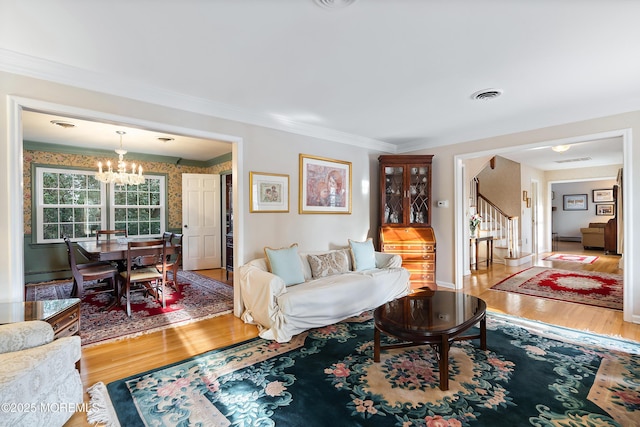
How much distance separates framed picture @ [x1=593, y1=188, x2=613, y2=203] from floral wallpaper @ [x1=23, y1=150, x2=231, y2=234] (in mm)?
12337

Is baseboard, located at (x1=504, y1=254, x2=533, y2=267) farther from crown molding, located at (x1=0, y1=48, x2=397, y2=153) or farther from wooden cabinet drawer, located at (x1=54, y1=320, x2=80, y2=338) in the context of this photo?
wooden cabinet drawer, located at (x1=54, y1=320, x2=80, y2=338)

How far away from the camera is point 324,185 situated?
4.50 meters

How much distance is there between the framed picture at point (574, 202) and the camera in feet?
35.7

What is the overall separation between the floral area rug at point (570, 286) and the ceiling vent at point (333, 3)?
465 cm

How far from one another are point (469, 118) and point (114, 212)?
664 cm

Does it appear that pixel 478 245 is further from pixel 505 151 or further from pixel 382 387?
pixel 382 387

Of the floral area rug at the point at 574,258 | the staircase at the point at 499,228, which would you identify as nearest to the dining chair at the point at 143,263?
the staircase at the point at 499,228

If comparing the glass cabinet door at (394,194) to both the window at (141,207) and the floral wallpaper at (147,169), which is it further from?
the window at (141,207)

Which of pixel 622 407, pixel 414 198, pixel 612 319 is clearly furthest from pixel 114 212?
pixel 612 319

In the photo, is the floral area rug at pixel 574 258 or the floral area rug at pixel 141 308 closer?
the floral area rug at pixel 141 308

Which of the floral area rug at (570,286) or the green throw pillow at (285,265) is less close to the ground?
the green throw pillow at (285,265)

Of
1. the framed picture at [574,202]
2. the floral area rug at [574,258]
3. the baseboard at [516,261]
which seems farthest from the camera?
the framed picture at [574,202]

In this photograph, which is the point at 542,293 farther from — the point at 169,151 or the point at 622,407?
the point at 169,151

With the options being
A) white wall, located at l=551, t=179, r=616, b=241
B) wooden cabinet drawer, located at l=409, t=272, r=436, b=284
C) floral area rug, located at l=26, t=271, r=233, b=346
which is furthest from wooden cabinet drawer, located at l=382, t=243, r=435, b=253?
white wall, located at l=551, t=179, r=616, b=241
